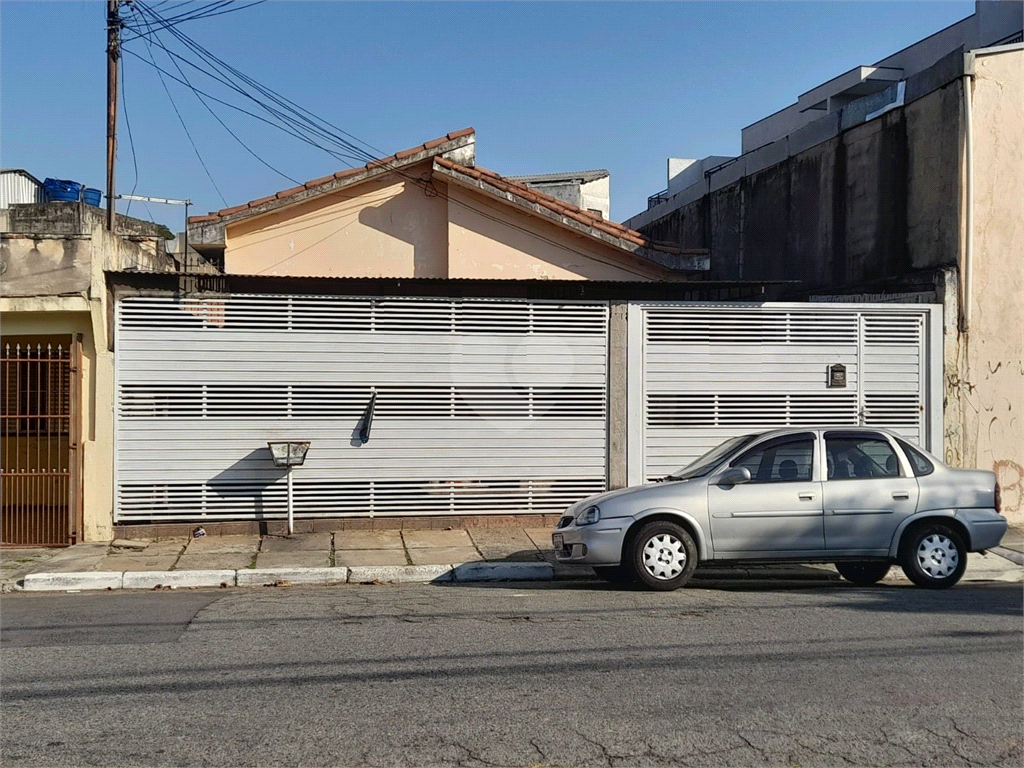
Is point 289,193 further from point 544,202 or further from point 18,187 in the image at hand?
point 18,187

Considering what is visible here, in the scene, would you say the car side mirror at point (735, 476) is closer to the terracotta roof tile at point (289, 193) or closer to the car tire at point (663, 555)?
the car tire at point (663, 555)

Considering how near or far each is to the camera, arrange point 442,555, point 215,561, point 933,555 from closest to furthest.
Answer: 1. point 933,555
2. point 215,561
3. point 442,555

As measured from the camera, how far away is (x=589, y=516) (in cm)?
960

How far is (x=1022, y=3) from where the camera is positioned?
20781mm

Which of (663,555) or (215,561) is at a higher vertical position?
(663,555)

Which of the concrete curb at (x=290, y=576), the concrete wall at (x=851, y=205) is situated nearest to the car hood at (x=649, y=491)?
the concrete curb at (x=290, y=576)

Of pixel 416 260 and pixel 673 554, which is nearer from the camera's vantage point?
pixel 673 554

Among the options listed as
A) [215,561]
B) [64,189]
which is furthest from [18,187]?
[215,561]

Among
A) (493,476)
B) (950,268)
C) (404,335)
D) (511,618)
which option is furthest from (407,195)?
(511,618)

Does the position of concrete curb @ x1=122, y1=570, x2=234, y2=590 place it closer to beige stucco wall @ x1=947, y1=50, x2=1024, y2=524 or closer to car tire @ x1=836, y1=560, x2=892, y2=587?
car tire @ x1=836, y1=560, x2=892, y2=587

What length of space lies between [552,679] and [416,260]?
11.4 m

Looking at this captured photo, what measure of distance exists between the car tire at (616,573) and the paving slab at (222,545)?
162 inches

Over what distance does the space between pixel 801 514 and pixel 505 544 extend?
12.4 feet

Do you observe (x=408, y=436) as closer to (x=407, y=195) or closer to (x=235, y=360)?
(x=235, y=360)
